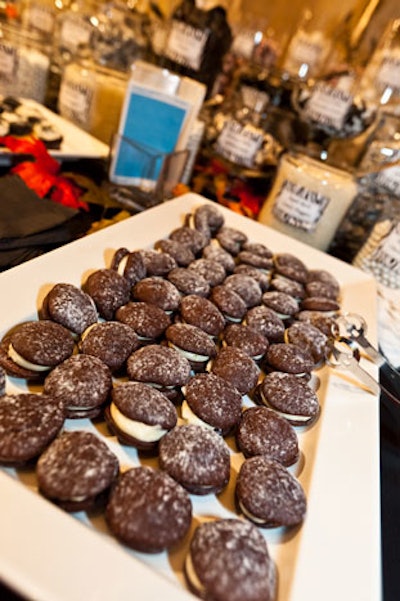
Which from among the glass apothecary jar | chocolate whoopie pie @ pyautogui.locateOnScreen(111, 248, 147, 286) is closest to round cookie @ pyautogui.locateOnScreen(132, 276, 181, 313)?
chocolate whoopie pie @ pyautogui.locateOnScreen(111, 248, 147, 286)

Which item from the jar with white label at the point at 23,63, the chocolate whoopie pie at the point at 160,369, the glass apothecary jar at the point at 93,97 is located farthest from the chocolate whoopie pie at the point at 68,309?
the jar with white label at the point at 23,63

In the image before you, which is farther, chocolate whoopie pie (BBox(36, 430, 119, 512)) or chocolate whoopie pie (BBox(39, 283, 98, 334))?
chocolate whoopie pie (BBox(39, 283, 98, 334))

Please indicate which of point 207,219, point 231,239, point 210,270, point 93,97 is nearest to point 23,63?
point 93,97

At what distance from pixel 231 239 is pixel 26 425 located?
2.91 feet

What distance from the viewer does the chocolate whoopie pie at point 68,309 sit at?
85 cm

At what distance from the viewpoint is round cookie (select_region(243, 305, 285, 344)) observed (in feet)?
3.43

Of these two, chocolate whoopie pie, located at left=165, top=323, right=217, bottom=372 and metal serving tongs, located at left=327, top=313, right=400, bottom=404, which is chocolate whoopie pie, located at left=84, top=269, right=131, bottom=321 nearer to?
chocolate whoopie pie, located at left=165, top=323, right=217, bottom=372

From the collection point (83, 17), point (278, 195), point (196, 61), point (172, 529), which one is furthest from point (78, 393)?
point (83, 17)

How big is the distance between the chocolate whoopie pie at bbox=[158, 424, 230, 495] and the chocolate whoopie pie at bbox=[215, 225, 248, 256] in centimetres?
73

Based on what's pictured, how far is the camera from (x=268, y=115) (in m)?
1.97

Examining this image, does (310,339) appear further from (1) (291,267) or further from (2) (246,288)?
(1) (291,267)

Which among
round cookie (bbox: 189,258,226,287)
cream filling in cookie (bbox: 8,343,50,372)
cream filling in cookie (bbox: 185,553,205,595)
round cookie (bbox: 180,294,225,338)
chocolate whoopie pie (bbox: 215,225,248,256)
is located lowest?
cream filling in cookie (bbox: 185,553,205,595)

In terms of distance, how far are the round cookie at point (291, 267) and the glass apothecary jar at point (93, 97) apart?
2.96 ft

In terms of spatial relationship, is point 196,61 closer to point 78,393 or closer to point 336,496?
point 78,393
